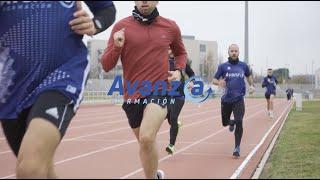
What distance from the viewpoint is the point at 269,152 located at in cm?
1034

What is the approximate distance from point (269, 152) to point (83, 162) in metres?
3.38

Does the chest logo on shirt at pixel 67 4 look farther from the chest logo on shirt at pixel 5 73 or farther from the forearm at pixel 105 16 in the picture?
the chest logo on shirt at pixel 5 73

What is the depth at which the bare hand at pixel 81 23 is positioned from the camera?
151 inches

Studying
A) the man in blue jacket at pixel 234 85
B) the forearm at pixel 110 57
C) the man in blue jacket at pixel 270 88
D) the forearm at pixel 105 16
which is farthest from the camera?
the man in blue jacket at pixel 270 88

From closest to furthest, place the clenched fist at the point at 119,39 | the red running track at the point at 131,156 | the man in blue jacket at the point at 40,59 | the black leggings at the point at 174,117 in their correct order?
the man in blue jacket at the point at 40,59
the clenched fist at the point at 119,39
the red running track at the point at 131,156
the black leggings at the point at 174,117

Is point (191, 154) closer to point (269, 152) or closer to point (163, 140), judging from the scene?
point (269, 152)

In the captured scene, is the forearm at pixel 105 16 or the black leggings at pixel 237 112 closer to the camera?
the forearm at pixel 105 16

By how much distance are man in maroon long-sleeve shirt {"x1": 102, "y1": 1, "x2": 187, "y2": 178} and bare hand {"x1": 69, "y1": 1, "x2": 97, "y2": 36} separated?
66.5 inches

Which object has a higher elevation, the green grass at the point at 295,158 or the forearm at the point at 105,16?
the forearm at the point at 105,16

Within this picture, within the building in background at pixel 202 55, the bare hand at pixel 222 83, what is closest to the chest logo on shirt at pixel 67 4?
the bare hand at pixel 222 83

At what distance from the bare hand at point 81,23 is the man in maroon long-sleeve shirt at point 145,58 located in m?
1.69

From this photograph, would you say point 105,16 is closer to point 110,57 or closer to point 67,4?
point 67,4

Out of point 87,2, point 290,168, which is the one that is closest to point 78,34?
point 87,2

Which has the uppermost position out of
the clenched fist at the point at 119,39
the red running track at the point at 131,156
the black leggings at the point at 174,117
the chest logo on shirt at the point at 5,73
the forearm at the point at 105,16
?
the forearm at the point at 105,16
